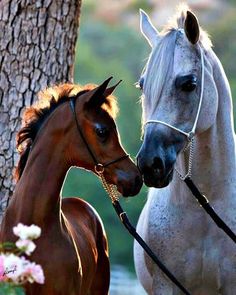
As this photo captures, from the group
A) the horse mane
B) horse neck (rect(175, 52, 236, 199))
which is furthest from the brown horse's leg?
the horse mane

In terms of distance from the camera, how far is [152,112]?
17.7ft

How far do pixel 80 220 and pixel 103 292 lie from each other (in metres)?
0.45

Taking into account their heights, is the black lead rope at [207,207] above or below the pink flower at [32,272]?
A: above

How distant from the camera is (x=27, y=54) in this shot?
6.97 meters

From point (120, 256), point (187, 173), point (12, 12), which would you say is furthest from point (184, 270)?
point (120, 256)

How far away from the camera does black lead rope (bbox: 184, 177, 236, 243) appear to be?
5469 millimetres

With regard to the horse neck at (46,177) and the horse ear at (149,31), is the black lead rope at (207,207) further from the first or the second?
the horse ear at (149,31)

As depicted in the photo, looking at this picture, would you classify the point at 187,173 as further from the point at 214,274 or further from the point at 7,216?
the point at 7,216

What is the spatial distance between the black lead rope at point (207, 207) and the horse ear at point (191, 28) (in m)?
0.70

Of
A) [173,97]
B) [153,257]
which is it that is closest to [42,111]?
[173,97]

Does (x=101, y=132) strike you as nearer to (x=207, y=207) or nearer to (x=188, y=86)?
(x=188, y=86)

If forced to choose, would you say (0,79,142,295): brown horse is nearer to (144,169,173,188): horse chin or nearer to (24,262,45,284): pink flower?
(144,169,173,188): horse chin

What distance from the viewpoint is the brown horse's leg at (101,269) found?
20.0 ft

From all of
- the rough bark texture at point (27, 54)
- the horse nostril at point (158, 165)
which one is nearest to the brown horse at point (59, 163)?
the horse nostril at point (158, 165)
